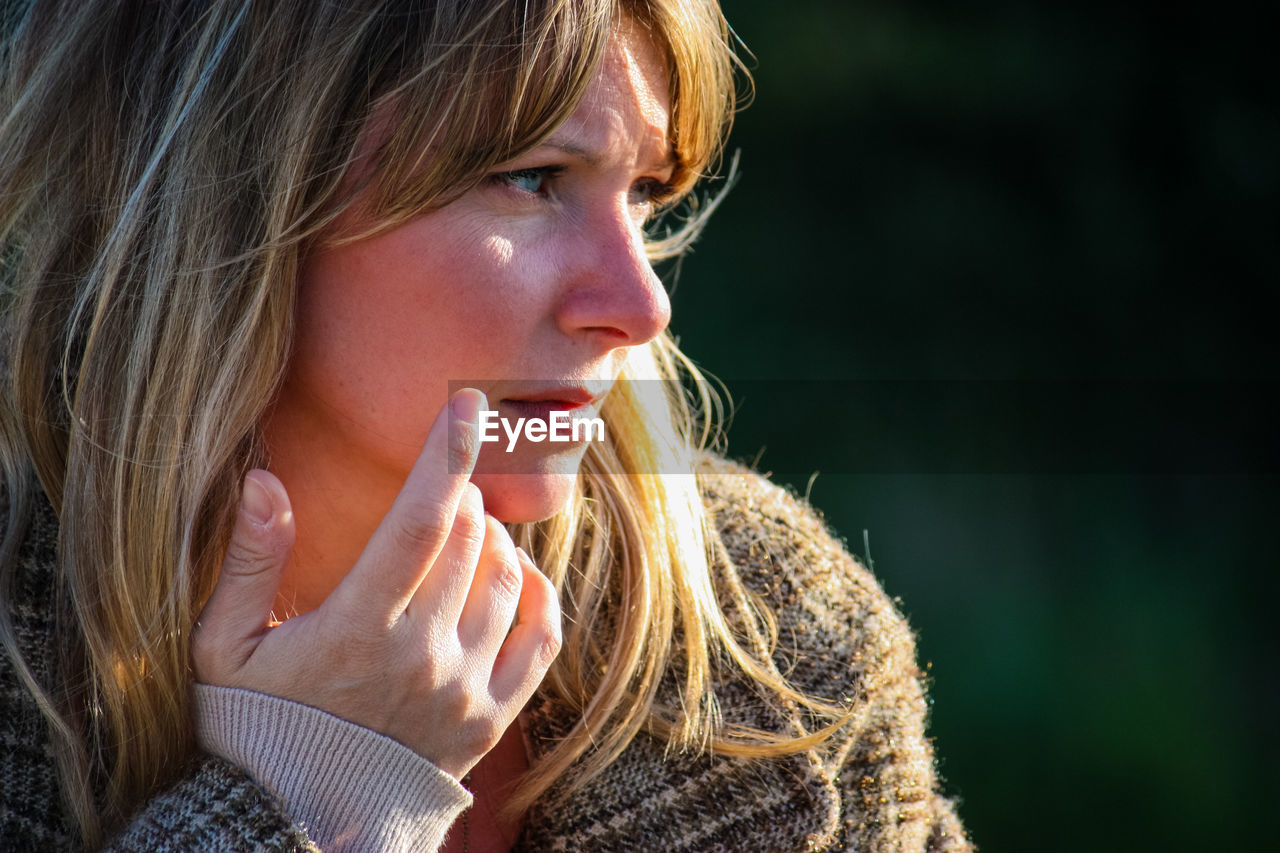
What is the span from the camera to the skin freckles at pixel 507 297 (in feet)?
4.40

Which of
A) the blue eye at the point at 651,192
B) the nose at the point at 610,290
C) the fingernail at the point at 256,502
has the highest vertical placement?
the blue eye at the point at 651,192

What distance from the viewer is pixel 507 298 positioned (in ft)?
4.39

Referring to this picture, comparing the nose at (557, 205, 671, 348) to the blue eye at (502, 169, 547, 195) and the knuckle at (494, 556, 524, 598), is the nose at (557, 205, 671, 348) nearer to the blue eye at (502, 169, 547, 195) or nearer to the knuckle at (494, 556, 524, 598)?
Answer: the blue eye at (502, 169, 547, 195)

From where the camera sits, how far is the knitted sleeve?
171 cm

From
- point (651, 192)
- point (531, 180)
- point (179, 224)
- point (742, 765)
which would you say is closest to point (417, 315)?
point (531, 180)

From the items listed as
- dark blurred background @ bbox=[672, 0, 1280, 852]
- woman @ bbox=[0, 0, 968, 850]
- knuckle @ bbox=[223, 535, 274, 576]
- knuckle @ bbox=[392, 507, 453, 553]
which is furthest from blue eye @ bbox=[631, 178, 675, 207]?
dark blurred background @ bbox=[672, 0, 1280, 852]

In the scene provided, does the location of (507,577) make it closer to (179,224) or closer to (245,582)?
(245,582)

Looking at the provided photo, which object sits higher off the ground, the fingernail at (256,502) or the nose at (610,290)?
the nose at (610,290)

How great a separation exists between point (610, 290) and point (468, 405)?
0.76 feet

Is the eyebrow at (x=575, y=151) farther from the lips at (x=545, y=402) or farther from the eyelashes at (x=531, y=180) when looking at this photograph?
the lips at (x=545, y=402)

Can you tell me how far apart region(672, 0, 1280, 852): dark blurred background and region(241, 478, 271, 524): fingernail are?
2248 mm

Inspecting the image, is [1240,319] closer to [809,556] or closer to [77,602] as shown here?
[809,556]

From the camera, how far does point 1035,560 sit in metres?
3.54

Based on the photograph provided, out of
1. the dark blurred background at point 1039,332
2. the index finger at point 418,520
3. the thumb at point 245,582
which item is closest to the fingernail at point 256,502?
the thumb at point 245,582
